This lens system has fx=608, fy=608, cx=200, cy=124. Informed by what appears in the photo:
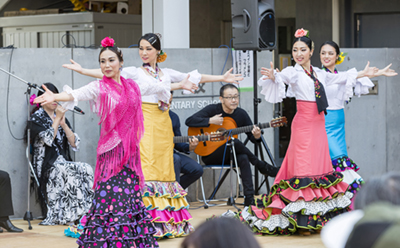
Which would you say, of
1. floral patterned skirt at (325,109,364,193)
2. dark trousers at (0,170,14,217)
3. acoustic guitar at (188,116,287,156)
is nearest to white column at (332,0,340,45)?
acoustic guitar at (188,116,287,156)

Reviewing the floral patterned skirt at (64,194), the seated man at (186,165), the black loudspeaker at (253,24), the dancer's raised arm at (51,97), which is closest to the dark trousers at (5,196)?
the floral patterned skirt at (64,194)

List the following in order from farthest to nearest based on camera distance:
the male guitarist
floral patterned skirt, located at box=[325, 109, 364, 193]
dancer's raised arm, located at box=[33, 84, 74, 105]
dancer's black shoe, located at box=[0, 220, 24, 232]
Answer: the male guitarist, floral patterned skirt, located at box=[325, 109, 364, 193], dancer's black shoe, located at box=[0, 220, 24, 232], dancer's raised arm, located at box=[33, 84, 74, 105]

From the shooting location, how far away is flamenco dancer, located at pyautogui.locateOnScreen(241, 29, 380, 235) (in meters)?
4.79

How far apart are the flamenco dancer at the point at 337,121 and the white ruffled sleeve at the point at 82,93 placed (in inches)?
102

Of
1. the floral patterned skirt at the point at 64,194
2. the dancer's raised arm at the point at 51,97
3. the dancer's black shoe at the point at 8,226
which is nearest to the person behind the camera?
the dancer's raised arm at the point at 51,97

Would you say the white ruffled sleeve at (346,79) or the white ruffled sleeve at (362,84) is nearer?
the white ruffled sleeve at (346,79)

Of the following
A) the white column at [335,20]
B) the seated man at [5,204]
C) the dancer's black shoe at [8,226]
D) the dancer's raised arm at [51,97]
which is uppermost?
the white column at [335,20]

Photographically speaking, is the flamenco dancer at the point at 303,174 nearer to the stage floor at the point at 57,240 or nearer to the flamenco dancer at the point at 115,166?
the stage floor at the point at 57,240

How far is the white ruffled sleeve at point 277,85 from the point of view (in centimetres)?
490

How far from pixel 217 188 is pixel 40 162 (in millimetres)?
2047

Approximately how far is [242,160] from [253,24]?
1.43 m

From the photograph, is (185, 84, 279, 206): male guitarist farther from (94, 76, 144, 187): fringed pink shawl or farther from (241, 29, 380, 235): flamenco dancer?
(94, 76, 144, 187): fringed pink shawl

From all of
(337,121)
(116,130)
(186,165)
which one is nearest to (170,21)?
Result: (186,165)

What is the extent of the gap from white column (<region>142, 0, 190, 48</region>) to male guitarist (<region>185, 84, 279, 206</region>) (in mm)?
960
